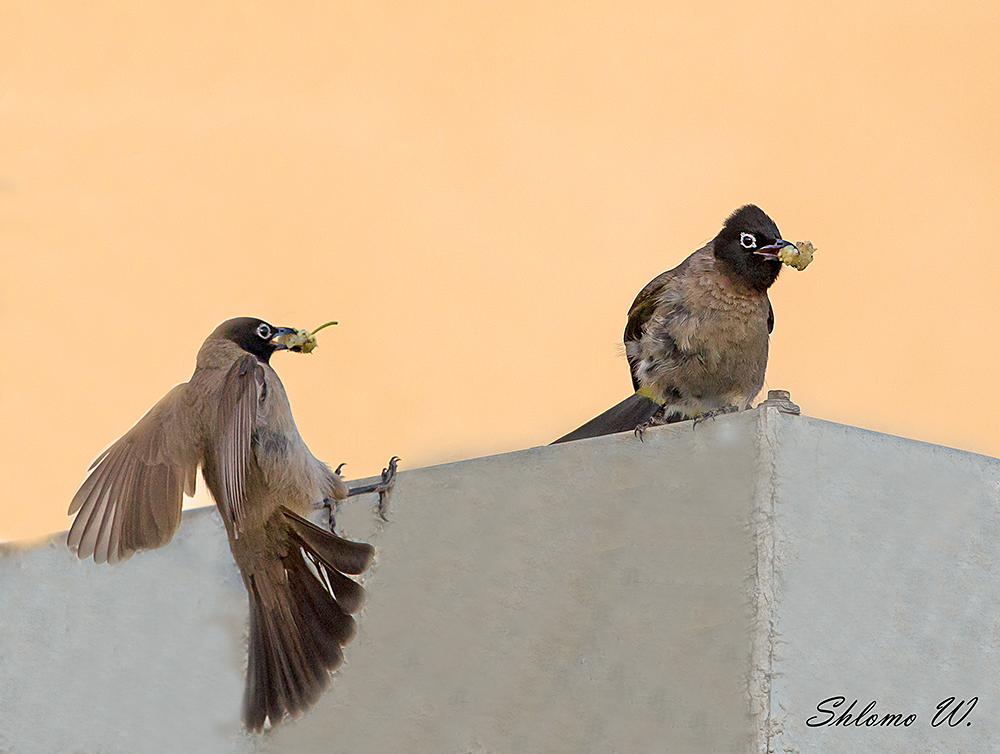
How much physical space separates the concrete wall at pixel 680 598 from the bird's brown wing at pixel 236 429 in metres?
0.91

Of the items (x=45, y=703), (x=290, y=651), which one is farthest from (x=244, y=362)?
(x=45, y=703)

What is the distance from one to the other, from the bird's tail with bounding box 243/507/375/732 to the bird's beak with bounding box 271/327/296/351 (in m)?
0.59

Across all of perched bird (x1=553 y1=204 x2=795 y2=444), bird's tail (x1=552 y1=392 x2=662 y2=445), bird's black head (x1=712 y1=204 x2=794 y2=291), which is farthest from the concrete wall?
bird's black head (x1=712 y1=204 x2=794 y2=291)

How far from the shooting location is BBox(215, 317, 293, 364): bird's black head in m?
4.18

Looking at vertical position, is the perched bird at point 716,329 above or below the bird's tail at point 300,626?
above

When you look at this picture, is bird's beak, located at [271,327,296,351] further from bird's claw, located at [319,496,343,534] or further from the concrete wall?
the concrete wall

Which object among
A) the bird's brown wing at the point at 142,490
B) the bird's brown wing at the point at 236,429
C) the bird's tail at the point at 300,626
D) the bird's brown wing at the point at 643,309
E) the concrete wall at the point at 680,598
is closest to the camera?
the concrete wall at the point at 680,598

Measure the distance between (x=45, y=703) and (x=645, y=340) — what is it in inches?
122

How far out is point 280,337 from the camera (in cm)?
417

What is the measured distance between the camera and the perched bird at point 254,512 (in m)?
3.84

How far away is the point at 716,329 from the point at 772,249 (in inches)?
13.7

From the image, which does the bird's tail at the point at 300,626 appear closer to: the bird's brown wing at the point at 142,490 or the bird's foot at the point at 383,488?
the bird's brown wing at the point at 142,490

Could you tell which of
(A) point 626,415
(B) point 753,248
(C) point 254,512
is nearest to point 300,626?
(C) point 254,512

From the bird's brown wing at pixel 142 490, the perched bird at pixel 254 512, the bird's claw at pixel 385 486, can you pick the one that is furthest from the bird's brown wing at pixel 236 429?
the bird's claw at pixel 385 486
